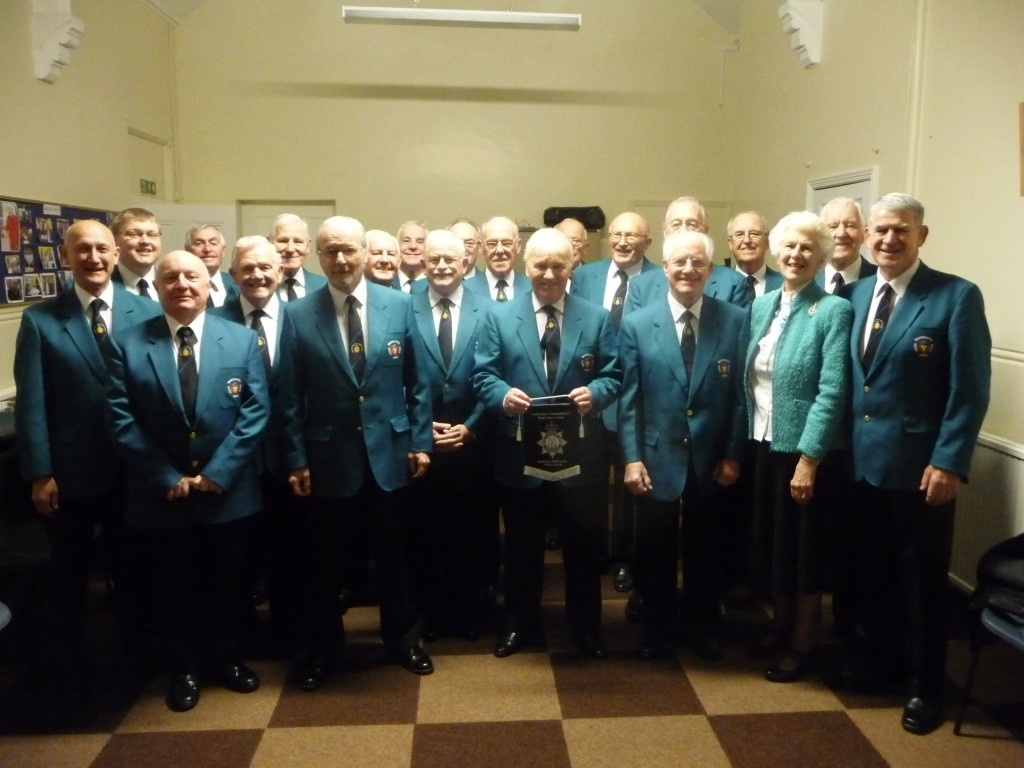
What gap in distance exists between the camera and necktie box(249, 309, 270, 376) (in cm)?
286

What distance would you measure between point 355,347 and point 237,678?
1.22 meters

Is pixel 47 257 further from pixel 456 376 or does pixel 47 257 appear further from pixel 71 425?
pixel 456 376

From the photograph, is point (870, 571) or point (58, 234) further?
point (58, 234)

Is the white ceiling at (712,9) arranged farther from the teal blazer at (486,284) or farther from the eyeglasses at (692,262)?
the eyeglasses at (692,262)

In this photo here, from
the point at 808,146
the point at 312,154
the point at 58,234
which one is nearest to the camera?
the point at 58,234

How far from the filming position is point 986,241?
3322 millimetres

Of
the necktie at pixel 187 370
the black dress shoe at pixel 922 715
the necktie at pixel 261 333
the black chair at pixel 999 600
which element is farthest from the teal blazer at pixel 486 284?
the black dress shoe at pixel 922 715

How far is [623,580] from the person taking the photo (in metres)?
3.67

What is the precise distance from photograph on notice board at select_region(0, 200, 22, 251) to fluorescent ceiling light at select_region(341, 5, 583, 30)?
9.32 ft

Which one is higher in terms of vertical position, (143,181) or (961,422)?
(143,181)

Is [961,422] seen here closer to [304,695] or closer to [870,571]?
[870,571]

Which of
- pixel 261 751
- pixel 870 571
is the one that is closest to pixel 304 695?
pixel 261 751

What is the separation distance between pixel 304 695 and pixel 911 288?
7.94 ft

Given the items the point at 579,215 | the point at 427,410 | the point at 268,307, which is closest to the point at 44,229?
the point at 268,307
